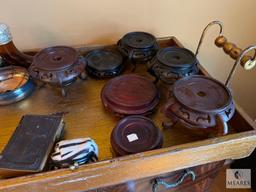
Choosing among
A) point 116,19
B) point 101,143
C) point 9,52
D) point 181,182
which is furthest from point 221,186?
point 9,52

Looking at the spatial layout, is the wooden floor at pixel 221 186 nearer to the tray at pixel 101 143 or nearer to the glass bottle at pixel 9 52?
the tray at pixel 101 143

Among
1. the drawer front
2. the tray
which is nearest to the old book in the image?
the tray

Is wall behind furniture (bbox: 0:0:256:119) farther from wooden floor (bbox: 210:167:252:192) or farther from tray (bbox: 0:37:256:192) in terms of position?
wooden floor (bbox: 210:167:252:192)

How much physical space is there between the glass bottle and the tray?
0.41 feet

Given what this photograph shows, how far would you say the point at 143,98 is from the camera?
0.77 m

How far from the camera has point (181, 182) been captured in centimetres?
72

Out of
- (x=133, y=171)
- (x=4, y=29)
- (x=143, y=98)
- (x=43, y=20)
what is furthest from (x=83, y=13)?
(x=133, y=171)

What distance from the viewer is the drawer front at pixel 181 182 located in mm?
655

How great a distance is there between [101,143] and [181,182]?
0.26 meters

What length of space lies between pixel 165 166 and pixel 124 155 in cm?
11

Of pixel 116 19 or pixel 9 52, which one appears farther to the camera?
pixel 116 19

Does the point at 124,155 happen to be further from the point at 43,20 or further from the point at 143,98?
the point at 43,20

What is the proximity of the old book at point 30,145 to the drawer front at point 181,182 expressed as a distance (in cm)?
18

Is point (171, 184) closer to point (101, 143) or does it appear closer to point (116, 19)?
point (101, 143)
